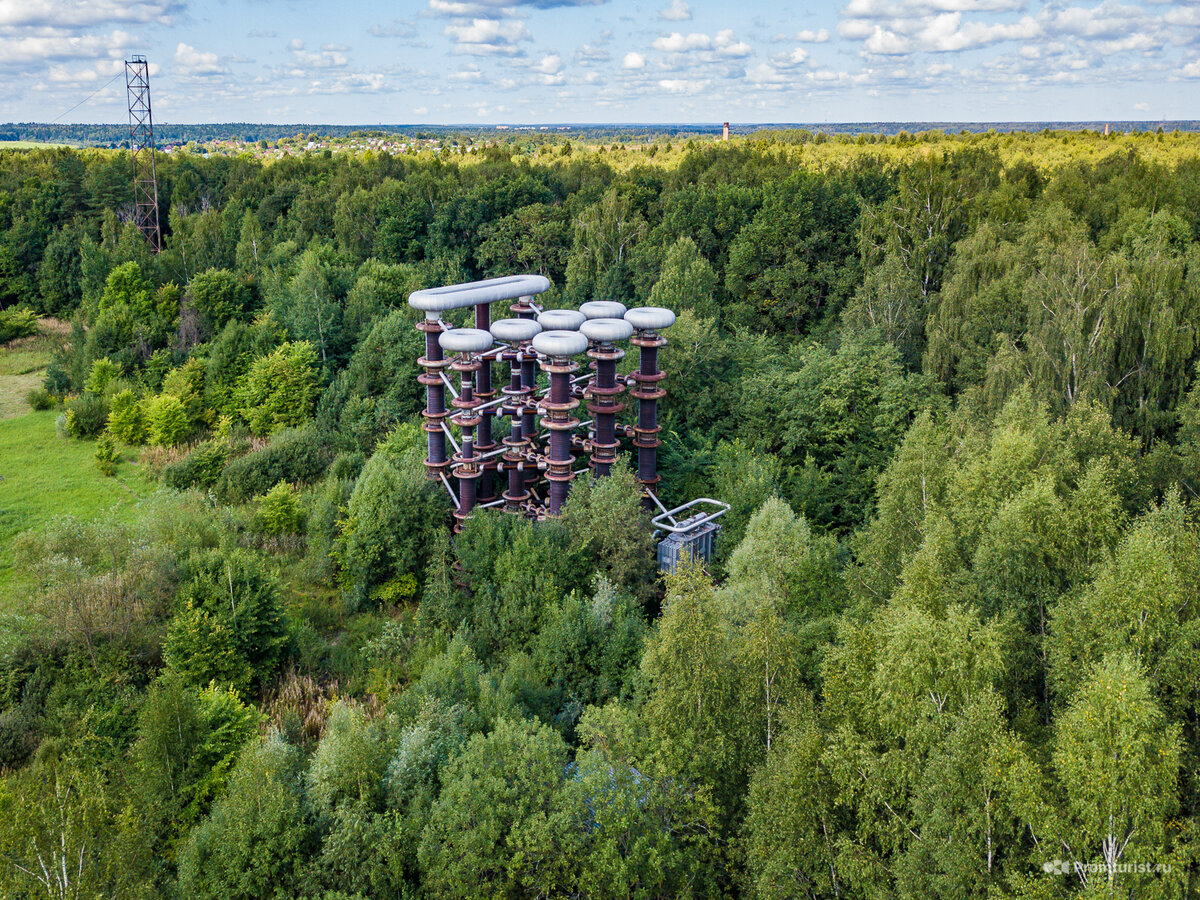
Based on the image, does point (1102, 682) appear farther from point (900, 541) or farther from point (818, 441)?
point (818, 441)

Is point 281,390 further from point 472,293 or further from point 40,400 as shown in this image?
point 472,293

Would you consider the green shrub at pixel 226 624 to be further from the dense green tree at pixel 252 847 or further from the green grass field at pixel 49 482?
the green grass field at pixel 49 482

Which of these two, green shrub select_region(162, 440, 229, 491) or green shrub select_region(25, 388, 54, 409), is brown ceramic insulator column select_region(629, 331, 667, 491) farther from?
green shrub select_region(25, 388, 54, 409)

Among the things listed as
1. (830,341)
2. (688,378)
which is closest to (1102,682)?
(688,378)

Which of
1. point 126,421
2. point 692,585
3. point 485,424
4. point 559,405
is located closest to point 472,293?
point 485,424

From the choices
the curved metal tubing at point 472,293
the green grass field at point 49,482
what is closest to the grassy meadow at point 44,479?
the green grass field at point 49,482

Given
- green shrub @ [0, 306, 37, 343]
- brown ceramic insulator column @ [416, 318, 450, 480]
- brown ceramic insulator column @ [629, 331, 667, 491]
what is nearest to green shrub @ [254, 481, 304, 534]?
brown ceramic insulator column @ [416, 318, 450, 480]
